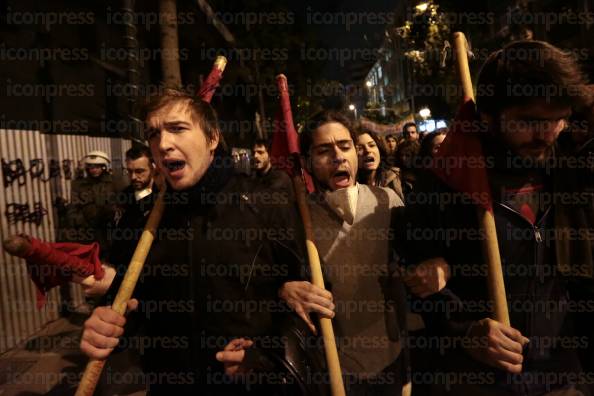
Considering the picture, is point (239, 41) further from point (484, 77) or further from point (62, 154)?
point (484, 77)

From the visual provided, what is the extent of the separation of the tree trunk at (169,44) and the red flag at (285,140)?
4.75 metres

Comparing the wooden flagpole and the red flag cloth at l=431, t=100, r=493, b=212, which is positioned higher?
the red flag cloth at l=431, t=100, r=493, b=212

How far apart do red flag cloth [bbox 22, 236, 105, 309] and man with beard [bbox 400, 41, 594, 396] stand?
4.94ft

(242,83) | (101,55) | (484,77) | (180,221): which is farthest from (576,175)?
(242,83)

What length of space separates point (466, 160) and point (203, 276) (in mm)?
1197

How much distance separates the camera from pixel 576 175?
1663 millimetres

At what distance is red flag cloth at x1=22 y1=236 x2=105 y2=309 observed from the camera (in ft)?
5.30

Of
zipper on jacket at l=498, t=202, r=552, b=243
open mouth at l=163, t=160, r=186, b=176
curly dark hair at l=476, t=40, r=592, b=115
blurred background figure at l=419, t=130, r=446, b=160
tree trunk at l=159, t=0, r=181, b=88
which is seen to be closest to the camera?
curly dark hair at l=476, t=40, r=592, b=115

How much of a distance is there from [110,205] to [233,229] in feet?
15.6

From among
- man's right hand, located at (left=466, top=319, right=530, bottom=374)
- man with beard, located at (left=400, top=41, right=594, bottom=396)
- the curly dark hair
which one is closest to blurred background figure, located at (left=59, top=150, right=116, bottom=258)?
man with beard, located at (left=400, top=41, right=594, bottom=396)

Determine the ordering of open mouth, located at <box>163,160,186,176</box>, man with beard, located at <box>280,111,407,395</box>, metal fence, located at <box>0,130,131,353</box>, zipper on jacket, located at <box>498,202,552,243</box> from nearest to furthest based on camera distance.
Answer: zipper on jacket, located at <box>498,202,552,243</box> → open mouth, located at <box>163,160,186,176</box> → man with beard, located at <box>280,111,407,395</box> → metal fence, located at <box>0,130,131,353</box>

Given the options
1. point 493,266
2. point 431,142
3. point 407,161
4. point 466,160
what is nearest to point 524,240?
point 493,266

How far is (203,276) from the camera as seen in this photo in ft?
5.86

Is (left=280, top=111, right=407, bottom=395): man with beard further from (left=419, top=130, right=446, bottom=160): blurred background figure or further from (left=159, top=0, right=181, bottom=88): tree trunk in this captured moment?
(left=159, top=0, right=181, bottom=88): tree trunk
